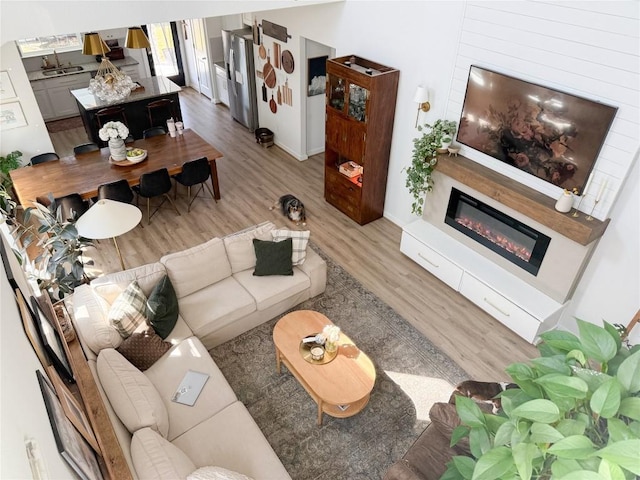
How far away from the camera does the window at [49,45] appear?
9273 mm

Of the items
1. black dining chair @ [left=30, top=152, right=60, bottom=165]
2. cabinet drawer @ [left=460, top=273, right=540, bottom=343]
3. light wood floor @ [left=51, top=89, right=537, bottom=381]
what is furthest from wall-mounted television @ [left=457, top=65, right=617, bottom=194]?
black dining chair @ [left=30, top=152, right=60, bottom=165]

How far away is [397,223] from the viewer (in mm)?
6543

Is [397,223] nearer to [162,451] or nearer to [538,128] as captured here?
[538,128]

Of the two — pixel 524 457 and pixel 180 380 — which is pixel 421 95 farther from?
pixel 524 457

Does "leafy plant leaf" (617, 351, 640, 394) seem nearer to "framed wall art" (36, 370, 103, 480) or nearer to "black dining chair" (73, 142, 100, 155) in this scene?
"framed wall art" (36, 370, 103, 480)

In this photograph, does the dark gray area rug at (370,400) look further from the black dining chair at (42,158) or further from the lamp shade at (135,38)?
the lamp shade at (135,38)

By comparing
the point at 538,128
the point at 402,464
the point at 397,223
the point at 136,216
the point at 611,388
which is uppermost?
the point at 611,388

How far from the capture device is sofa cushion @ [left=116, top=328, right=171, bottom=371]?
3.83 meters

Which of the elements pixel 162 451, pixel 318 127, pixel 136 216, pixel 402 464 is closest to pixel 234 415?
pixel 162 451

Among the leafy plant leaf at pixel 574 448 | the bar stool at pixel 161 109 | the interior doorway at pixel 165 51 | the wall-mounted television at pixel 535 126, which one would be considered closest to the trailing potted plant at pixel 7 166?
the bar stool at pixel 161 109

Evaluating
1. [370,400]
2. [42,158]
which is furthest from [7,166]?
[370,400]

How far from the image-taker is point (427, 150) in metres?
5.21

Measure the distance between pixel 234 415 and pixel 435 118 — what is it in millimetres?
3931

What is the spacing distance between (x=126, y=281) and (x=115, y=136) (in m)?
2.88
